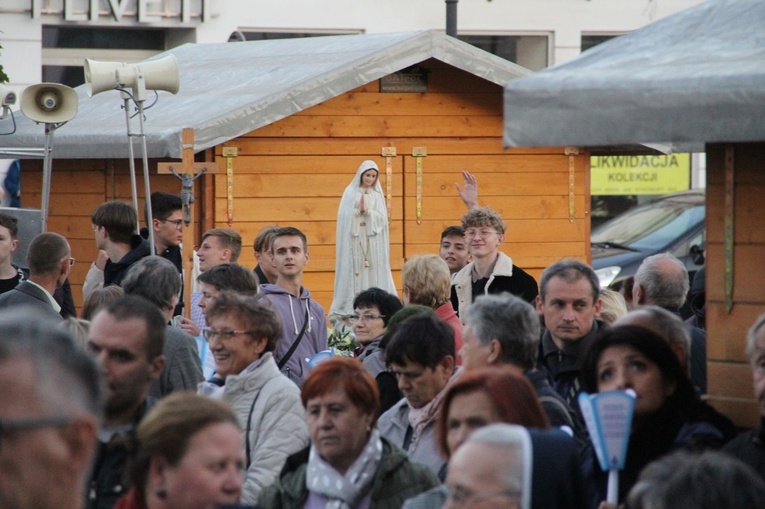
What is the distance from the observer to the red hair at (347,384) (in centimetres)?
464

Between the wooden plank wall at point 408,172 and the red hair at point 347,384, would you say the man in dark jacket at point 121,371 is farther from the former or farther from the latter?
the wooden plank wall at point 408,172

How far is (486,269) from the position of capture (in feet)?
32.8

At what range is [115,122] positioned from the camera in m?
13.6

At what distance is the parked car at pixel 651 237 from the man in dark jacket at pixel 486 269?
4232 millimetres

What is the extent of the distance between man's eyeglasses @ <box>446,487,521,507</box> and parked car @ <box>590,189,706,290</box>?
443 inches

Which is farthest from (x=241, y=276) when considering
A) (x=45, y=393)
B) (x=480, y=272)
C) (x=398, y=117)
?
(x=398, y=117)

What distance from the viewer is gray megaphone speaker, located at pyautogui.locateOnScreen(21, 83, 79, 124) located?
10.2 meters

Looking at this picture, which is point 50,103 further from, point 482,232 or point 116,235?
point 482,232

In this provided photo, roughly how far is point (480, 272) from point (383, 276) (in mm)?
2719

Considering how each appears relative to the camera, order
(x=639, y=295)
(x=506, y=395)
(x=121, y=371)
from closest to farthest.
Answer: (x=506, y=395)
(x=121, y=371)
(x=639, y=295)

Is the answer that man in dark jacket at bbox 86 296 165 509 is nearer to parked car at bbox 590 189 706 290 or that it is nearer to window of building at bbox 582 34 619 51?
parked car at bbox 590 189 706 290

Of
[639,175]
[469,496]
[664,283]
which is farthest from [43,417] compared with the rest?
[639,175]

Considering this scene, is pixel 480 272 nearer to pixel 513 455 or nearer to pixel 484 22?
pixel 513 455

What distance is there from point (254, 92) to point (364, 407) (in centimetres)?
874
